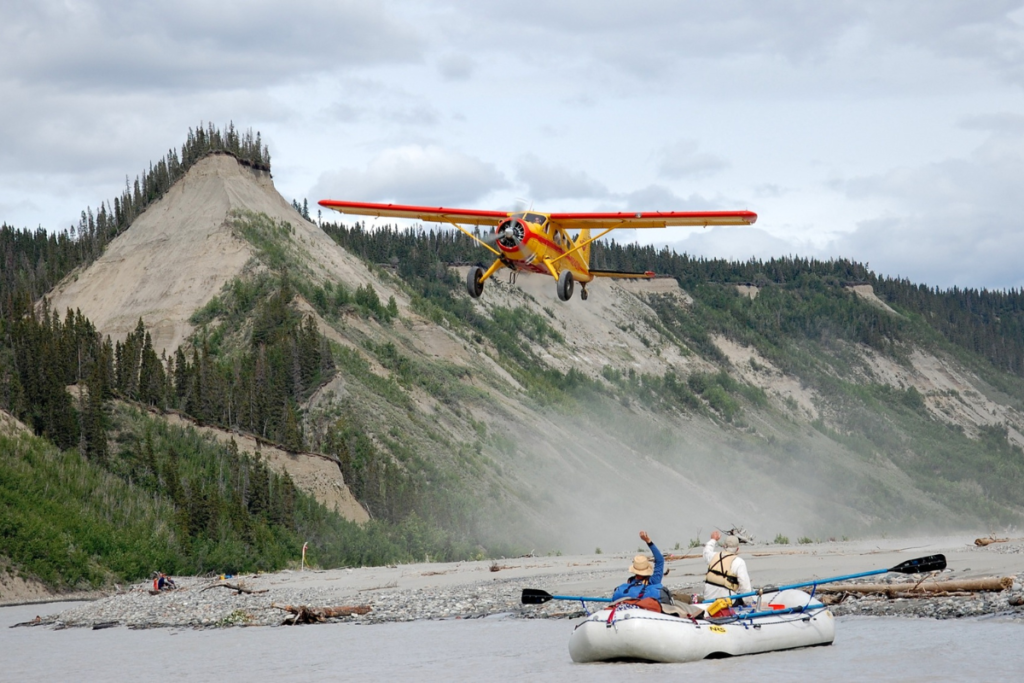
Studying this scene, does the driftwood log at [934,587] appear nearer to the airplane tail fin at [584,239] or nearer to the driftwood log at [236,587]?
the airplane tail fin at [584,239]

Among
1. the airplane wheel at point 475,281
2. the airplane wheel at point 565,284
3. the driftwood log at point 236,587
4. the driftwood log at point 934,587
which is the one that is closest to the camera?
the driftwood log at point 934,587

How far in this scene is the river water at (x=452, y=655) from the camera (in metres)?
22.0

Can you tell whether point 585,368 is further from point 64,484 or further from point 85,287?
point 64,484

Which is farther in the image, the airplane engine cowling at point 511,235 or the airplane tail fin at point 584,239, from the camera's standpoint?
the airplane tail fin at point 584,239

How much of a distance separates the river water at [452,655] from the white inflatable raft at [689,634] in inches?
15.6

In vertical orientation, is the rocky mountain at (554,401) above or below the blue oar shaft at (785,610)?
above

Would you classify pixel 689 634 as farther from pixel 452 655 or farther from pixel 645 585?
pixel 452 655

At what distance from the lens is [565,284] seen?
117 feet

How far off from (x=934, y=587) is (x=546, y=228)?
1464cm

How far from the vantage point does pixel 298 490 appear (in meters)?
55.7

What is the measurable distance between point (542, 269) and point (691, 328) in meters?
94.2

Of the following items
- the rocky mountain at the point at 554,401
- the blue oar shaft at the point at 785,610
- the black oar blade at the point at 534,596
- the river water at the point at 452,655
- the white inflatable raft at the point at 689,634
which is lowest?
the river water at the point at 452,655

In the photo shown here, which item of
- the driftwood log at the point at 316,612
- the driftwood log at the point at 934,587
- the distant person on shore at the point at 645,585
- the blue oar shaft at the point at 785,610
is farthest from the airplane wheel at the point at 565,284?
the distant person on shore at the point at 645,585

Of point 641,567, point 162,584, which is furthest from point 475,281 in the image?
point 641,567
